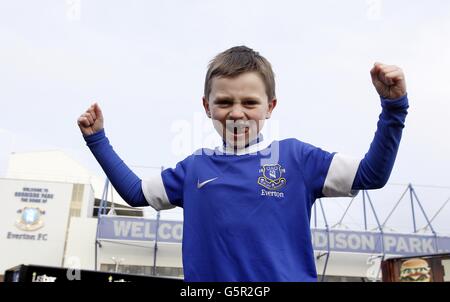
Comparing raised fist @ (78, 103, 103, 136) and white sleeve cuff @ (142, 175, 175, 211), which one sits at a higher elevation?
raised fist @ (78, 103, 103, 136)

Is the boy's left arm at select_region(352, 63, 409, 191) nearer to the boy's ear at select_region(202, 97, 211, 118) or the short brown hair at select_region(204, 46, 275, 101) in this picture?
the short brown hair at select_region(204, 46, 275, 101)

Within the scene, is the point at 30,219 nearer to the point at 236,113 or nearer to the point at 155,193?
the point at 155,193

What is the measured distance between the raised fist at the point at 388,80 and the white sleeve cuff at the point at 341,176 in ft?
0.79

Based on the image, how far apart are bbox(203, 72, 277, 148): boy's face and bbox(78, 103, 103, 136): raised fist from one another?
0.49 metres

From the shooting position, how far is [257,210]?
1.54 meters

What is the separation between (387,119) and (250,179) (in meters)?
0.49

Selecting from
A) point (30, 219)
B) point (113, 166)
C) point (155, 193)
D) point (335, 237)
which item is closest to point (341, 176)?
point (155, 193)

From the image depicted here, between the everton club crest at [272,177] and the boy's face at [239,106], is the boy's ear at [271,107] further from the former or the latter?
the everton club crest at [272,177]

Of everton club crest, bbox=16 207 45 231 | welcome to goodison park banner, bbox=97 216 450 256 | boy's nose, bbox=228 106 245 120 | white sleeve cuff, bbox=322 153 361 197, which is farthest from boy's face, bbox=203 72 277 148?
everton club crest, bbox=16 207 45 231

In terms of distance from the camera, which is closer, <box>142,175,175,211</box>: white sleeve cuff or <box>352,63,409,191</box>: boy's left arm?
<box>352,63,409,191</box>: boy's left arm

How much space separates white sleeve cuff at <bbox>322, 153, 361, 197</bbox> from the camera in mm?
1551

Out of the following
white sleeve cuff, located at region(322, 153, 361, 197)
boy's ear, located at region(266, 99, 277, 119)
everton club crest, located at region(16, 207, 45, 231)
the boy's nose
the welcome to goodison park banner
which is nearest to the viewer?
white sleeve cuff, located at region(322, 153, 361, 197)

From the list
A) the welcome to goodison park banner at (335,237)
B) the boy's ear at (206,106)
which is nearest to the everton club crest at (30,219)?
the welcome to goodison park banner at (335,237)
